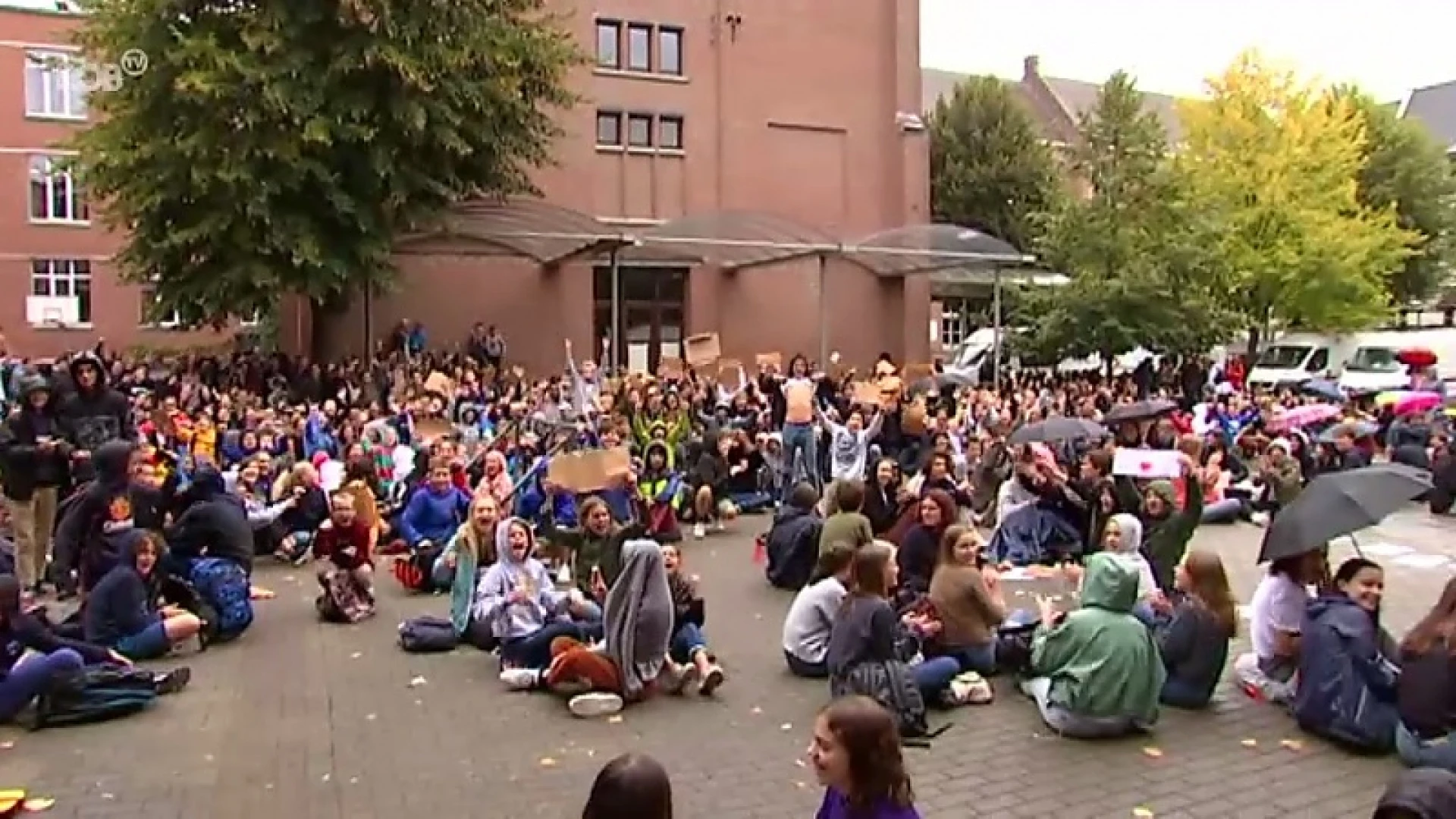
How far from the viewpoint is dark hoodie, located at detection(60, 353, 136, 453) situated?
12367mm

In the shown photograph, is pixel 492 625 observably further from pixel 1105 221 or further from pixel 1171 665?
pixel 1105 221

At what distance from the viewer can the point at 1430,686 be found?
23.3 feet

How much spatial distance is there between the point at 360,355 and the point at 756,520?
1678cm

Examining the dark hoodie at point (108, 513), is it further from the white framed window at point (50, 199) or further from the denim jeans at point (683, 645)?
the white framed window at point (50, 199)

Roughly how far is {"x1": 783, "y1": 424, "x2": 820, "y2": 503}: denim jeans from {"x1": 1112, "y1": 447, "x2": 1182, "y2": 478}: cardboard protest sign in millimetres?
6503

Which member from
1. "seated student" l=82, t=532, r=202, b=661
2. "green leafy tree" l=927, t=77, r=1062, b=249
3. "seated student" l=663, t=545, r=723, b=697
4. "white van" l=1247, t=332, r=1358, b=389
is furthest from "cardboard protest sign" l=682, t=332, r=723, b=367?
"green leafy tree" l=927, t=77, r=1062, b=249

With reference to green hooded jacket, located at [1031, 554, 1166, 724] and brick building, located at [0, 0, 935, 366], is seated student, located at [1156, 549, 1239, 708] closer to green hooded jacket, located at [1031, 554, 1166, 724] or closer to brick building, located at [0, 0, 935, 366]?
green hooded jacket, located at [1031, 554, 1166, 724]

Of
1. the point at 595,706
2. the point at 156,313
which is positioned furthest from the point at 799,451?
the point at 156,313

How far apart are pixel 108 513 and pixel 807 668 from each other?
5464 millimetres

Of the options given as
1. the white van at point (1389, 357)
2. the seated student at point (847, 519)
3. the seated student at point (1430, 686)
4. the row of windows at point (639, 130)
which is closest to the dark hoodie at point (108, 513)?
the seated student at point (847, 519)

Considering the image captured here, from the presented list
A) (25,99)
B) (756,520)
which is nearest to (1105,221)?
(756,520)

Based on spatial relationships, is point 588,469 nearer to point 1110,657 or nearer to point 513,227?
point 1110,657

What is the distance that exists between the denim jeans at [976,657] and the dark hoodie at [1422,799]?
5.74m

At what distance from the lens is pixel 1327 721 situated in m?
8.05
